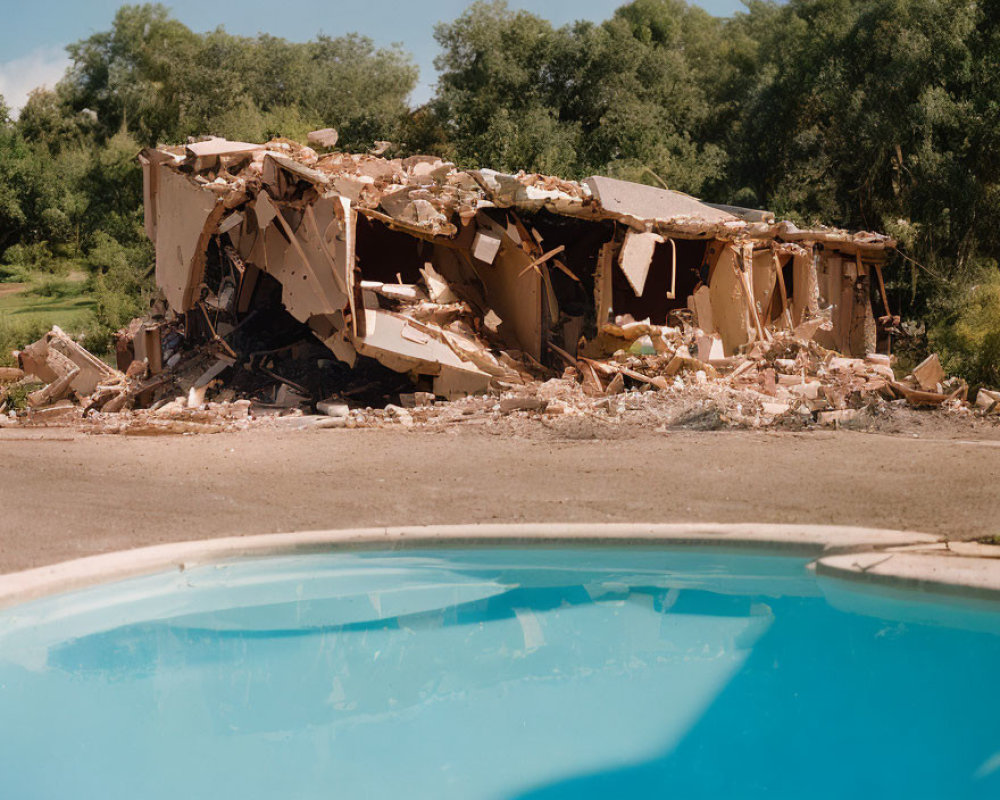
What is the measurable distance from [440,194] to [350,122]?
19.1 metres

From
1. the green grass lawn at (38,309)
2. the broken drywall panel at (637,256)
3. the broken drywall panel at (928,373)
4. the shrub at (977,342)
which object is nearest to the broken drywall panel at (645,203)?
the broken drywall panel at (637,256)

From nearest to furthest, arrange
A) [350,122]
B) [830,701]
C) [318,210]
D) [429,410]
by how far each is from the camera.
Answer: [830,701] < [429,410] < [318,210] < [350,122]

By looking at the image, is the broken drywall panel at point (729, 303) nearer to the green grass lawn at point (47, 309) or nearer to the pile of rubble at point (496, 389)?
the pile of rubble at point (496, 389)

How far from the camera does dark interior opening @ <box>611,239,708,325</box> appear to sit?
52.1 feet

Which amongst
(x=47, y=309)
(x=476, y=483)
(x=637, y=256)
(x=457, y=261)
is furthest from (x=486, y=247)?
(x=47, y=309)

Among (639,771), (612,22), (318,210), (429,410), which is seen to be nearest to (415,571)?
(639,771)

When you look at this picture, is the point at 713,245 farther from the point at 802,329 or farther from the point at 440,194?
the point at 440,194

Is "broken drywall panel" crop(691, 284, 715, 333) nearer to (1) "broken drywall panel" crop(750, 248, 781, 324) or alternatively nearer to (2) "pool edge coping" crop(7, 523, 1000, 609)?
(1) "broken drywall panel" crop(750, 248, 781, 324)

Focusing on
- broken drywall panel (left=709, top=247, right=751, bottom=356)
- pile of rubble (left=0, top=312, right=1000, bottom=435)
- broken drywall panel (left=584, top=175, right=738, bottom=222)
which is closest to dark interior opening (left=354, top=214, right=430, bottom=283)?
pile of rubble (left=0, top=312, right=1000, bottom=435)

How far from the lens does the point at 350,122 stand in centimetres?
3228

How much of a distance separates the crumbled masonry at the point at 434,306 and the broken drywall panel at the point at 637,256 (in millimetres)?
29

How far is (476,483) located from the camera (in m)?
8.50

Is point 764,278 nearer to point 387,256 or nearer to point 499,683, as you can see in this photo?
point 387,256

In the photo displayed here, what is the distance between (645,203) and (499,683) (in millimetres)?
11080
